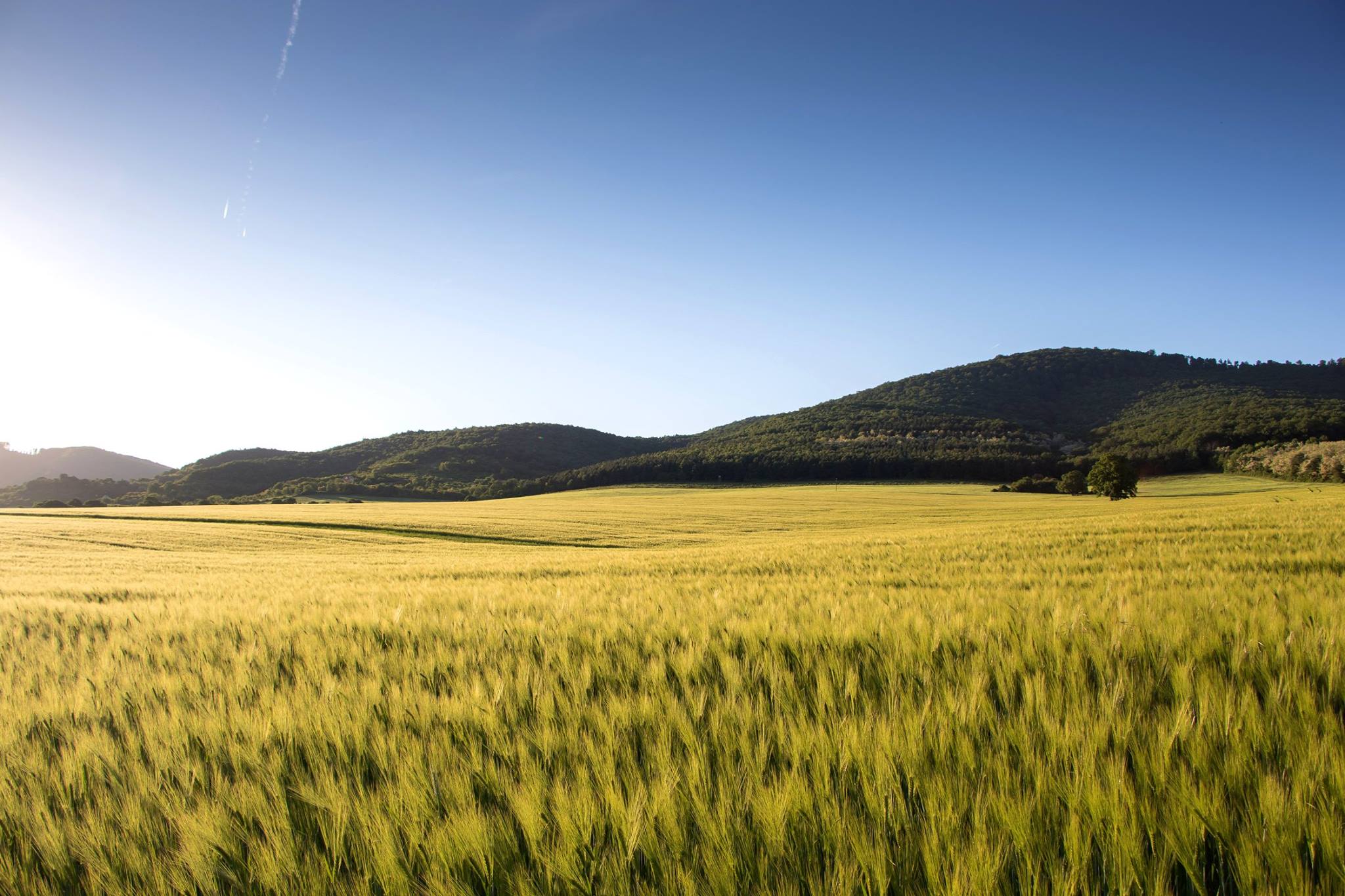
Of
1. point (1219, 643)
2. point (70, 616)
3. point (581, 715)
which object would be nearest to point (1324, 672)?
point (1219, 643)

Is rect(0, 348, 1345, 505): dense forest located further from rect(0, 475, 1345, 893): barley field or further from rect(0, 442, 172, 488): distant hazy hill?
rect(0, 475, 1345, 893): barley field

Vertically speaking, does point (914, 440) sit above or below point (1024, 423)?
below

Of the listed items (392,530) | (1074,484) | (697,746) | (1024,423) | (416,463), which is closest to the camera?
(697,746)

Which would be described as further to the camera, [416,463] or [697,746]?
[416,463]

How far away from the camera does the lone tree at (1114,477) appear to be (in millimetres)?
49188

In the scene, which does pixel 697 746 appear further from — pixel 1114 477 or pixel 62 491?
pixel 62 491

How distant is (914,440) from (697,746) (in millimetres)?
114044

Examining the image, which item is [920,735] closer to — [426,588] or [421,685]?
[421,685]

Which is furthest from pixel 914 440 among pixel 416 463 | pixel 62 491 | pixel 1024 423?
pixel 62 491

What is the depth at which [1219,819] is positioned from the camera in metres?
1.22

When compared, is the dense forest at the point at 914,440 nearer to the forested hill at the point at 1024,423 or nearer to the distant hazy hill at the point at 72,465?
the forested hill at the point at 1024,423

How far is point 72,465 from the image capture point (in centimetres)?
15888

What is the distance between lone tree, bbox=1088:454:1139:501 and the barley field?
54.9 metres

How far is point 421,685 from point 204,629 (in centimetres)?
266
